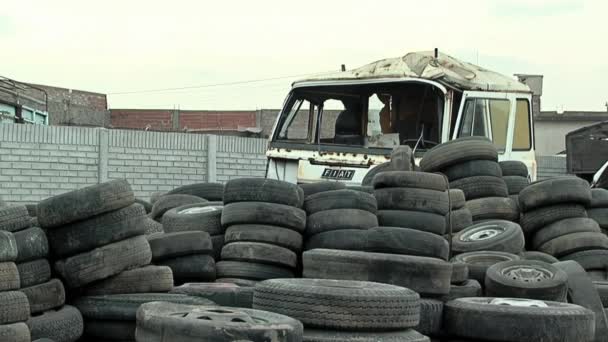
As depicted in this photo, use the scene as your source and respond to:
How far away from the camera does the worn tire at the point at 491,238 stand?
7965 mm

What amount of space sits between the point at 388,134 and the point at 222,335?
7.51 metres

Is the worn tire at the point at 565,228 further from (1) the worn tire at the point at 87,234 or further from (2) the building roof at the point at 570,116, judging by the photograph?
(2) the building roof at the point at 570,116

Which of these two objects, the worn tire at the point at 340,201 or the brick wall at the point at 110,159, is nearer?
the worn tire at the point at 340,201

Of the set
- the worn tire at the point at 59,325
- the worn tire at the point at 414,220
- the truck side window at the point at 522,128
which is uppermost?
the truck side window at the point at 522,128

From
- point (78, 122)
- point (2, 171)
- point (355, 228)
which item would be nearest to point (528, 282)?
point (355, 228)

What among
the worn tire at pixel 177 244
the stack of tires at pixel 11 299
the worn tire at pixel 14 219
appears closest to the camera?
the stack of tires at pixel 11 299

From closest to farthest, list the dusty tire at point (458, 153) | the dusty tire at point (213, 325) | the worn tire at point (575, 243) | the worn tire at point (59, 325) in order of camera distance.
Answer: the dusty tire at point (213, 325), the worn tire at point (59, 325), the worn tire at point (575, 243), the dusty tire at point (458, 153)

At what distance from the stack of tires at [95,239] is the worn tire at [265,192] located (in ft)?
5.54

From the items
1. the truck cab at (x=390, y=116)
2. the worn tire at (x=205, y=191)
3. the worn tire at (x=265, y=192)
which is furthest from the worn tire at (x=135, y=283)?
the truck cab at (x=390, y=116)

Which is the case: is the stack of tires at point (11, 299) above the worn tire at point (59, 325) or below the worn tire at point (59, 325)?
above

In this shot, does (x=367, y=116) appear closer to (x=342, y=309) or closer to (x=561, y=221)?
(x=561, y=221)

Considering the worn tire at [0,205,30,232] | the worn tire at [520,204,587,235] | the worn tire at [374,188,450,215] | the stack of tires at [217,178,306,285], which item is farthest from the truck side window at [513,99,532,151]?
the worn tire at [0,205,30,232]

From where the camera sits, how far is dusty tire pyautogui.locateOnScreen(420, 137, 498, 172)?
9.15 meters

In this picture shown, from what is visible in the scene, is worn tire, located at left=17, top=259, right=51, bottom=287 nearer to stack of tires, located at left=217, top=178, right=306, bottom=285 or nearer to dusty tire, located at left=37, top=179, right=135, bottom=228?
dusty tire, located at left=37, top=179, right=135, bottom=228
